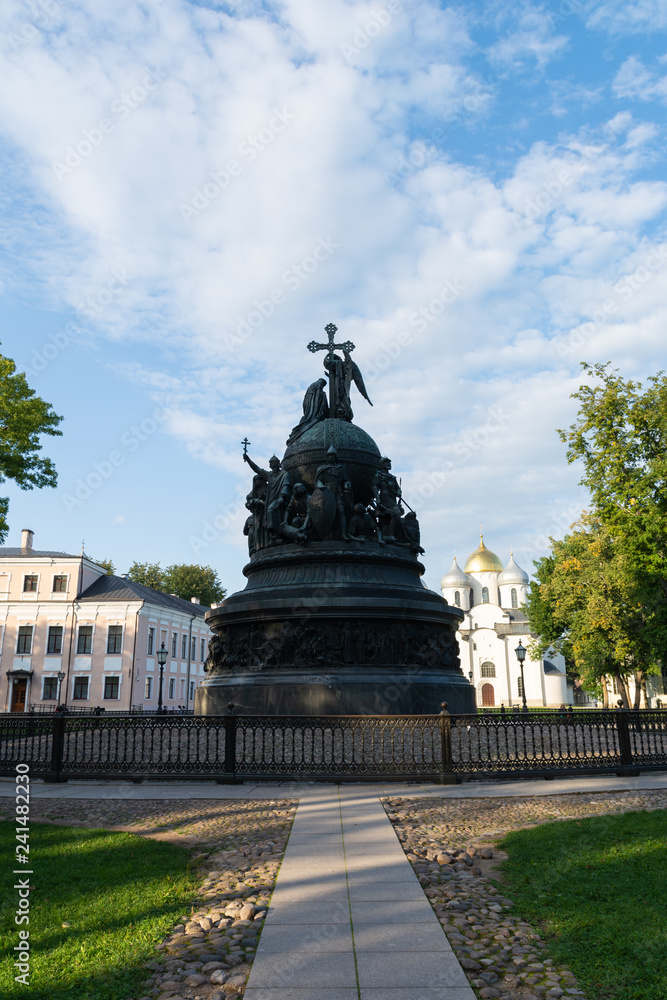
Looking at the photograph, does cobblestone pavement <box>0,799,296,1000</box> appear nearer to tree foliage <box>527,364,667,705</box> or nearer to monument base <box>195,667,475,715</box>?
monument base <box>195,667,475,715</box>

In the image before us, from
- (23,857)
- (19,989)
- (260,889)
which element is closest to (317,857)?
(260,889)

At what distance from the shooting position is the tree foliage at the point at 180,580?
7850 centimetres

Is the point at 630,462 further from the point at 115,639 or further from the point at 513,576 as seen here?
the point at 513,576

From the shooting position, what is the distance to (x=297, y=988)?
3912 mm

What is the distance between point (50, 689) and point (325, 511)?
3949 cm

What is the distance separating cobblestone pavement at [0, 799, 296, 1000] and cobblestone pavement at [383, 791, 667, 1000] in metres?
1.37

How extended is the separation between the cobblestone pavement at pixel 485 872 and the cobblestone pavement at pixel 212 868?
1368mm

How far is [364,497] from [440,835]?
49.8 ft

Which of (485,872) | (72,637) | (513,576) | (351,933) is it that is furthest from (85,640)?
(513,576)

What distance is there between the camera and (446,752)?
39.2 ft

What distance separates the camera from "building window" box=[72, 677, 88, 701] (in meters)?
51.1

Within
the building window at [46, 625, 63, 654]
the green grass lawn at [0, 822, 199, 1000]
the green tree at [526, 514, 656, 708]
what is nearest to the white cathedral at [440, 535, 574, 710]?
the green tree at [526, 514, 656, 708]

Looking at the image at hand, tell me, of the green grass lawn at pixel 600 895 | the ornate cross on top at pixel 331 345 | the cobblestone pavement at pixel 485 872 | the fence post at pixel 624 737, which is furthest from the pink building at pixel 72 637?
the green grass lawn at pixel 600 895

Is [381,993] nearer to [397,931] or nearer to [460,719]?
[397,931]
